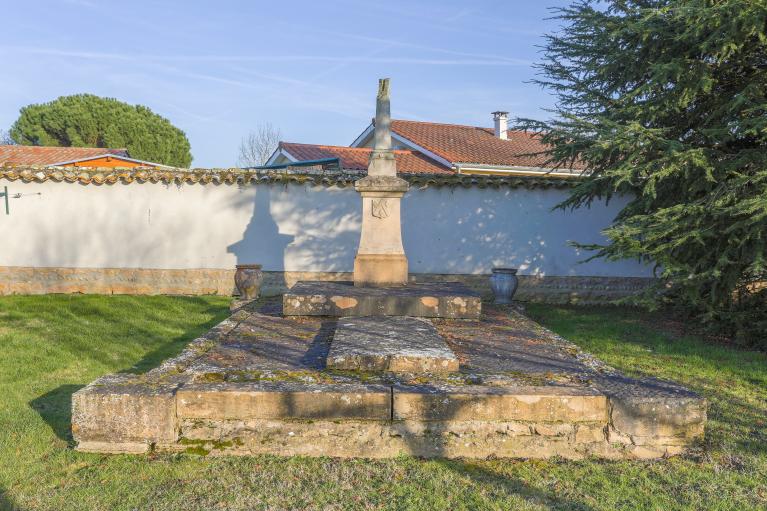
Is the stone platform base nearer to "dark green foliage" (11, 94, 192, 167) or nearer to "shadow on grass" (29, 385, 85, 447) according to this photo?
"shadow on grass" (29, 385, 85, 447)

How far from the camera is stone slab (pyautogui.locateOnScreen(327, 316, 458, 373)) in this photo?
452 cm

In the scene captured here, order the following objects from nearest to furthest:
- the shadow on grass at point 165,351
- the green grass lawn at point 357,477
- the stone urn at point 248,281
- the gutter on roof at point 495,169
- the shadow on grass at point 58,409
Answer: the green grass lawn at point 357,477 → the shadow on grass at point 58,409 → the shadow on grass at point 165,351 → the stone urn at point 248,281 → the gutter on roof at point 495,169

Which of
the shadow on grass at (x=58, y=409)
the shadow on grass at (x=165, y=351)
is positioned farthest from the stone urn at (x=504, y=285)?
the shadow on grass at (x=58, y=409)

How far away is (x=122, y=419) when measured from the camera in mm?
3773

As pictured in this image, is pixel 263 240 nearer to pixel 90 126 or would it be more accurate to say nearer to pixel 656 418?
pixel 656 418

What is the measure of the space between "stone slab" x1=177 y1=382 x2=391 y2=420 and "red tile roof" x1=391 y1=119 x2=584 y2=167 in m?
14.4

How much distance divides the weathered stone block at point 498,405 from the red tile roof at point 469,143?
14159 millimetres

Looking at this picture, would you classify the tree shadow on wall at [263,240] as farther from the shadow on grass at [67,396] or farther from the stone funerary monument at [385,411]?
the stone funerary monument at [385,411]

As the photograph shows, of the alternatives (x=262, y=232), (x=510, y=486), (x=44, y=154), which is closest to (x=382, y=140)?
(x=262, y=232)

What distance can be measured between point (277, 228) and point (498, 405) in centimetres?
837

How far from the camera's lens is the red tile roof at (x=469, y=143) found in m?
18.5

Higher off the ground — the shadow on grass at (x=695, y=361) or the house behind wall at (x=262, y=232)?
the house behind wall at (x=262, y=232)

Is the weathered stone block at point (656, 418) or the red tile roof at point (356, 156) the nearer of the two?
the weathered stone block at point (656, 418)

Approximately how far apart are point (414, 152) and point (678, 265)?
13.5 meters
